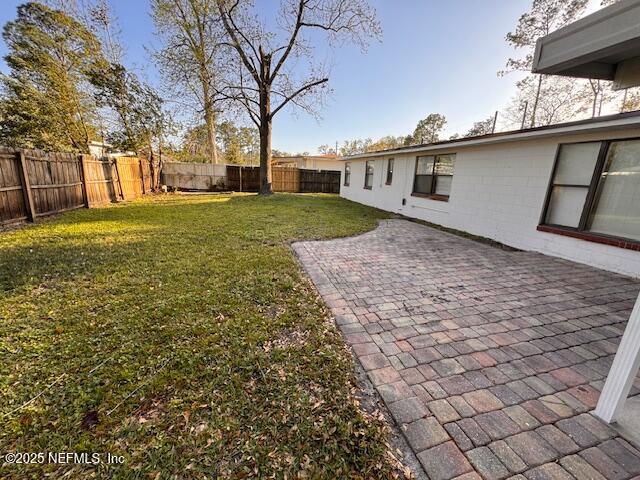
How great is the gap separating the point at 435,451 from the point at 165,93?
54.2 feet

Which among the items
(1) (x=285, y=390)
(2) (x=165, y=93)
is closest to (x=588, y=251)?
(1) (x=285, y=390)

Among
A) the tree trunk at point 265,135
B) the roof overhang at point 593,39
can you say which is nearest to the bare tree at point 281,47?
the tree trunk at point 265,135

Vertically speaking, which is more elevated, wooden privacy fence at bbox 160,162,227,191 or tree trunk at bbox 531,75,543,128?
tree trunk at bbox 531,75,543,128

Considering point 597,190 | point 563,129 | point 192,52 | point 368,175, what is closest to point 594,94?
→ point 368,175

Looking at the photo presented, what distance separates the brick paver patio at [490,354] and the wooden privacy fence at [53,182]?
675 centimetres

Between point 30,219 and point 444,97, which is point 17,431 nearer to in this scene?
point 30,219

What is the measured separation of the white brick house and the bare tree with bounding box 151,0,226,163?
11217 millimetres

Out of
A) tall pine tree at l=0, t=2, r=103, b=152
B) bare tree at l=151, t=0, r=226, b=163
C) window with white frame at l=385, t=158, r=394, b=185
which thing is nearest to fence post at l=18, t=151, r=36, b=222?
tall pine tree at l=0, t=2, r=103, b=152

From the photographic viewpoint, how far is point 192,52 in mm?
13344

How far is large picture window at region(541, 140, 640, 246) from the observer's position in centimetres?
421

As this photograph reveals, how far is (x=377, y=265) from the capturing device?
4449mm

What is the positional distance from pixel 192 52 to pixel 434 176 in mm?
13466

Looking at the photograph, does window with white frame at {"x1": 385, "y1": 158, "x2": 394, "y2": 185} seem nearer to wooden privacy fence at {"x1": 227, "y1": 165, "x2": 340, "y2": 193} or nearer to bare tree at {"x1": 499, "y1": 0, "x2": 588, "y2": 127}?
wooden privacy fence at {"x1": 227, "y1": 165, "x2": 340, "y2": 193}

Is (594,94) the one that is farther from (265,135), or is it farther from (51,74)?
(51,74)
